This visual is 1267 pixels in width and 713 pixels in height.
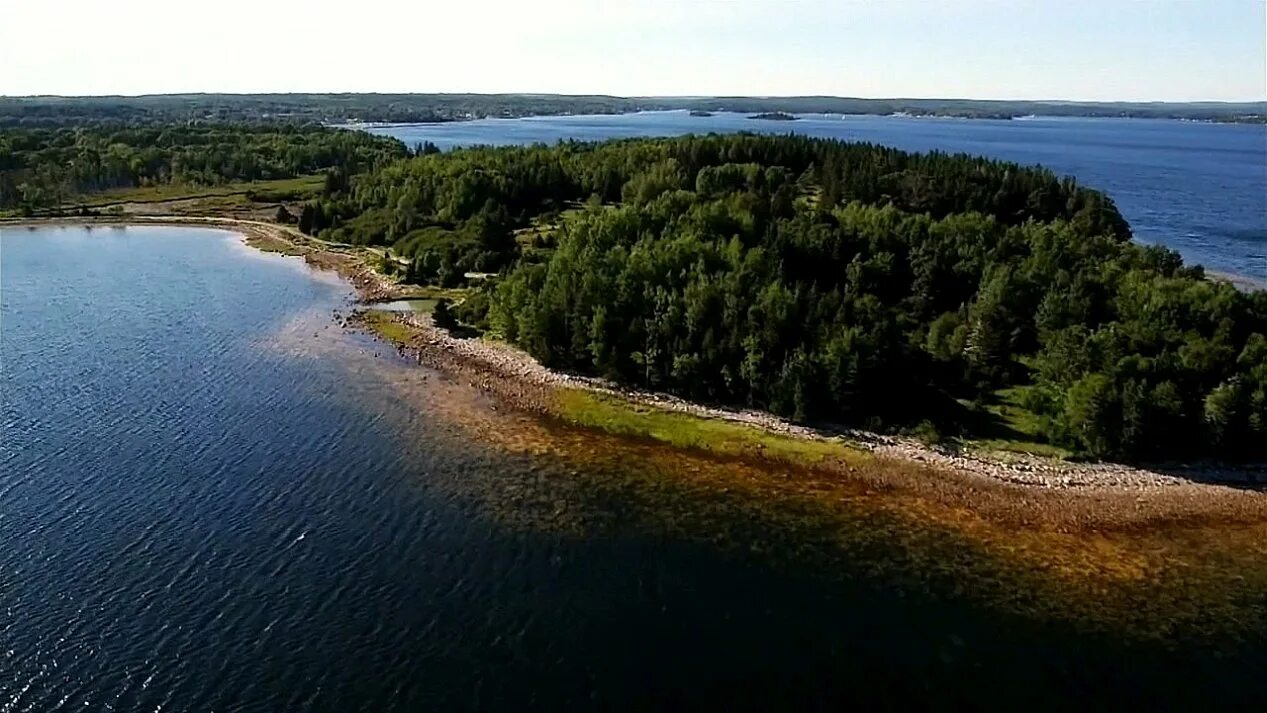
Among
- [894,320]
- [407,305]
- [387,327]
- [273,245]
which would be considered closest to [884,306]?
[894,320]

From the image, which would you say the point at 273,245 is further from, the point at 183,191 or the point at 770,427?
the point at 770,427

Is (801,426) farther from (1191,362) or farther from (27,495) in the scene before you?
(27,495)

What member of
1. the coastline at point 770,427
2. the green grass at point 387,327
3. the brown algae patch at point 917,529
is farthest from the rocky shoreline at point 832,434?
the brown algae patch at point 917,529

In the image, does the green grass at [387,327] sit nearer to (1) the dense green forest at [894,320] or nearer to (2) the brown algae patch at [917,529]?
(1) the dense green forest at [894,320]

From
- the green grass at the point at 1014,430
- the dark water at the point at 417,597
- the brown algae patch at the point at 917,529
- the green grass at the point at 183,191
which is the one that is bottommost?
the dark water at the point at 417,597

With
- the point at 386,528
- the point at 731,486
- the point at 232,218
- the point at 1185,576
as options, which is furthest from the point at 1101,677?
the point at 232,218

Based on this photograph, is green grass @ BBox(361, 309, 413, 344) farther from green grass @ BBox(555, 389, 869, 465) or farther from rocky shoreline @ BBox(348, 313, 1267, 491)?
green grass @ BBox(555, 389, 869, 465)
